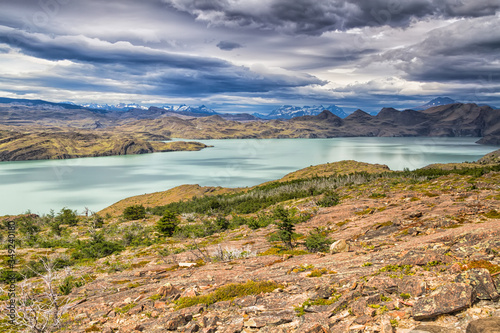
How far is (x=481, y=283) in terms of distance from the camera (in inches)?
252

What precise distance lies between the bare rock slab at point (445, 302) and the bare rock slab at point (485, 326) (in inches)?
37.5

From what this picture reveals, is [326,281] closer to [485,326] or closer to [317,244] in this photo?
[485,326]

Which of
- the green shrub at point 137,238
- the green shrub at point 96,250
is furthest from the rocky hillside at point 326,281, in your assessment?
the green shrub at point 137,238

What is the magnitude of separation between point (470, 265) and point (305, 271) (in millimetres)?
5741

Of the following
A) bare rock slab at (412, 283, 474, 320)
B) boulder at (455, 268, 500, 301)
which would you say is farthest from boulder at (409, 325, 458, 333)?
boulder at (455, 268, 500, 301)

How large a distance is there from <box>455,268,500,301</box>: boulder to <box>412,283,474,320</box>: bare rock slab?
243 mm

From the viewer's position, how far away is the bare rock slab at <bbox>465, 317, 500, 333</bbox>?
15.7 feet

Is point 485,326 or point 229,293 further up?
point 485,326

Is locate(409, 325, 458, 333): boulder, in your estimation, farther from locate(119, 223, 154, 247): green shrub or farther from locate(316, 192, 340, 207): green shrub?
locate(316, 192, 340, 207): green shrub

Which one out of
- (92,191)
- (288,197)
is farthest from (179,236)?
(92,191)

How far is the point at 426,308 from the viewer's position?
20.6 ft

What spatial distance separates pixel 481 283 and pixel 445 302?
1019 mm

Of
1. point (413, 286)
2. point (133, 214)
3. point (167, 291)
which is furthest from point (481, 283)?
point (133, 214)

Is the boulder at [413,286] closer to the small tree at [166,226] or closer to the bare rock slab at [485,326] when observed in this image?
the bare rock slab at [485,326]
